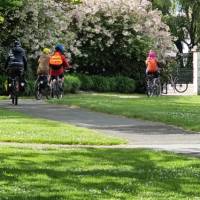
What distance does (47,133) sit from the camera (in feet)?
45.2

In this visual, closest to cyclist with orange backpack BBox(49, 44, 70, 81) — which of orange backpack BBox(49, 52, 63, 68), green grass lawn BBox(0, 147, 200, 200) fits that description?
orange backpack BBox(49, 52, 63, 68)

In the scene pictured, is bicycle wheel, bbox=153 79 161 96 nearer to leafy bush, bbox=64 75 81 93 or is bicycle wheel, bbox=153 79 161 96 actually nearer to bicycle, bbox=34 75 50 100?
leafy bush, bbox=64 75 81 93

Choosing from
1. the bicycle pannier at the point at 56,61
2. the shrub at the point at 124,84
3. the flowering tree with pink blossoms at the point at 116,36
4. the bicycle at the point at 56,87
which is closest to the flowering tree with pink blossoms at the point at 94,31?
Answer: the flowering tree with pink blossoms at the point at 116,36

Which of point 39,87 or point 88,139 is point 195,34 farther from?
point 88,139

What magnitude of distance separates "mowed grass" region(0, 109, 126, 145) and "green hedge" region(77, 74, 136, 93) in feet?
60.6

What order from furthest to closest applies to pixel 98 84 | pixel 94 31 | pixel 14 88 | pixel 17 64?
pixel 94 31 < pixel 98 84 < pixel 17 64 < pixel 14 88

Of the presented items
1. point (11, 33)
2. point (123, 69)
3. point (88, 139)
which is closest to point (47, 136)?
point (88, 139)

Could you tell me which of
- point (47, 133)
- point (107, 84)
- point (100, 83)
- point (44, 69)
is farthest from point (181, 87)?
point (47, 133)

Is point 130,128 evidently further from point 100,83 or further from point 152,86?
point 100,83

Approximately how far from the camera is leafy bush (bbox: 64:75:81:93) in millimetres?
31656

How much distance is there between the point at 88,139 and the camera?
519 inches

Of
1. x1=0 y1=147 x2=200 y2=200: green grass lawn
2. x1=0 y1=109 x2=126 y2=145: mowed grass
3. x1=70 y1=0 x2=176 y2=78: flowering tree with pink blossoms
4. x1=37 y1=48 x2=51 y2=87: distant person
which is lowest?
x1=0 y1=147 x2=200 y2=200: green grass lawn

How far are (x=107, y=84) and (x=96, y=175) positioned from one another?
2640 centimetres

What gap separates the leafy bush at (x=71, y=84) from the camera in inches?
1246
